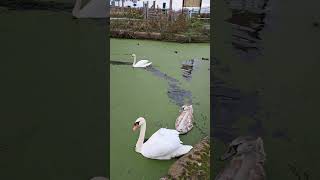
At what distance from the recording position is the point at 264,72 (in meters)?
1.12

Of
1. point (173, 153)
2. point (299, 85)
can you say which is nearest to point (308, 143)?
point (299, 85)

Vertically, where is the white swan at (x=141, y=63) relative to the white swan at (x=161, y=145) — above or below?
above

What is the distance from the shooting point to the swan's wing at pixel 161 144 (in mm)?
1396

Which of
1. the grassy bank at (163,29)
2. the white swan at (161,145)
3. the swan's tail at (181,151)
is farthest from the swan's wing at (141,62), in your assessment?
the swan's tail at (181,151)

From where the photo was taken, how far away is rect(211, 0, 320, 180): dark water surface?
1.07m

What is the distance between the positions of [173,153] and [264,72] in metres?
0.56

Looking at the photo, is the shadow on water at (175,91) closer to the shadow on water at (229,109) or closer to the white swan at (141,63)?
the white swan at (141,63)

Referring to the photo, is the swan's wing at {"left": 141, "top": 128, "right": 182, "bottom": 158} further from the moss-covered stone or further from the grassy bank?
the grassy bank

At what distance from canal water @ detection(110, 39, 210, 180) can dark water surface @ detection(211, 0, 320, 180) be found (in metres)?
0.27

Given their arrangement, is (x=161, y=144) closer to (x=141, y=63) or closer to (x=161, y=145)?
(x=161, y=145)
